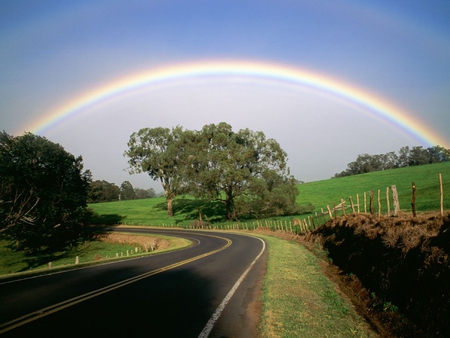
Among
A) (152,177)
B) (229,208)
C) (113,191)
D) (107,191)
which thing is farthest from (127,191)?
(229,208)

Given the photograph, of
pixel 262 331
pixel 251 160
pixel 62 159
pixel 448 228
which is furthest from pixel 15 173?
pixel 448 228

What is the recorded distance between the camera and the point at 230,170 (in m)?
43.3

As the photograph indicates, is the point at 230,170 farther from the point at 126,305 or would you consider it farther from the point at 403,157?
the point at 403,157

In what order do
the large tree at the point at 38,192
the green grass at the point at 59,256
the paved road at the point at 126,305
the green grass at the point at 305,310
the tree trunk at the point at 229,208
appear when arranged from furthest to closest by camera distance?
the tree trunk at the point at 229,208 → the large tree at the point at 38,192 → the green grass at the point at 59,256 → the green grass at the point at 305,310 → the paved road at the point at 126,305

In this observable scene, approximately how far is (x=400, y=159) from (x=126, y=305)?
530 feet

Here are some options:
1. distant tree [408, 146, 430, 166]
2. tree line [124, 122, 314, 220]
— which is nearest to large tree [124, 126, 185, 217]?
tree line [124, 122, 314, 220]

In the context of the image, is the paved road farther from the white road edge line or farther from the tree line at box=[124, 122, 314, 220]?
the tree line at box=[124, 122, 314, 220]

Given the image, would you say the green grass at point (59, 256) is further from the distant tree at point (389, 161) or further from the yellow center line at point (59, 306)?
the distant tree at point (389, 161)

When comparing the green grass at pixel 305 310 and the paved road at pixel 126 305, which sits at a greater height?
the paved road at pixel 126 305

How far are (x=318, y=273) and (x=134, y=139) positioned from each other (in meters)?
55.4

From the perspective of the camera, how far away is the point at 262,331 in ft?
18.0

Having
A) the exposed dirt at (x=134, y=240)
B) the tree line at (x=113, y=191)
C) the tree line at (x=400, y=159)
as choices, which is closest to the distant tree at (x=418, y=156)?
the tree line at (x=400, y=159)

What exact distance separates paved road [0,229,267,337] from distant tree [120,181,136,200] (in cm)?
14600

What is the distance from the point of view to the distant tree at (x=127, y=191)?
146900 millimetres
